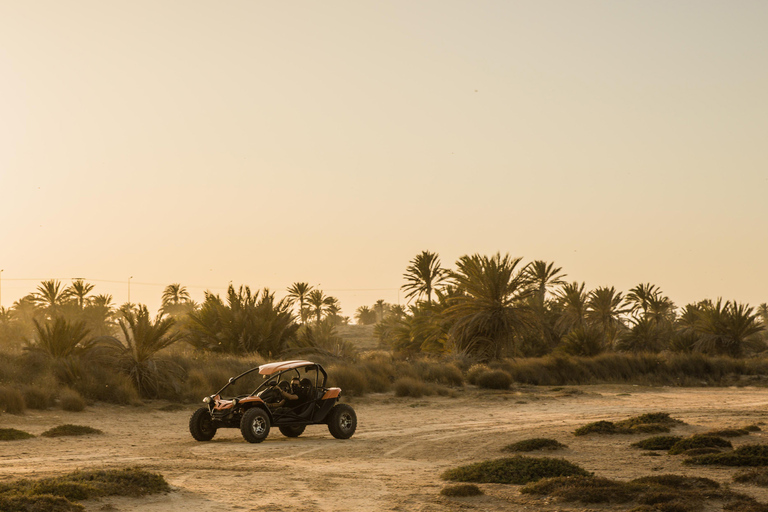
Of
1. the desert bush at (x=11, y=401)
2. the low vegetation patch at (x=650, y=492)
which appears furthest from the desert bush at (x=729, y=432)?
the desert bush at (x=11, y=401)

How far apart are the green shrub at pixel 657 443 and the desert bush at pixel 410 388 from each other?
43.9ft

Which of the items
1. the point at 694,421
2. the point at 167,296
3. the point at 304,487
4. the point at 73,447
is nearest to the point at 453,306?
the point at 694,421

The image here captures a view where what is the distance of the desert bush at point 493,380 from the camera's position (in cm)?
3143

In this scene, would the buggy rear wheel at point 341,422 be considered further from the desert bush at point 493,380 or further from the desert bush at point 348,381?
the desert bush at point 493,380

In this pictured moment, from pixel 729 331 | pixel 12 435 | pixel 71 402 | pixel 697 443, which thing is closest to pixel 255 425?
pixel 12 435

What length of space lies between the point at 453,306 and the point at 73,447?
26396 millimetres

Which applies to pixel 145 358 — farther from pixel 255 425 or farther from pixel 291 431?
pixel 255 425

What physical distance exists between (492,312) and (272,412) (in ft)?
76.6

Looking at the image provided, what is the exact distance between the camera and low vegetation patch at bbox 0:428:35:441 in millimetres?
15500

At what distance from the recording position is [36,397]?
66.9ft

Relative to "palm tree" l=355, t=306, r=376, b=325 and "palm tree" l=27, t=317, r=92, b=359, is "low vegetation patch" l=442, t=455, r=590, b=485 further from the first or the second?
"palm tree" l=355, t=306, r=376, b=325

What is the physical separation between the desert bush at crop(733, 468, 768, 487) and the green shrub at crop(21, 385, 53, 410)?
17412 millimetres

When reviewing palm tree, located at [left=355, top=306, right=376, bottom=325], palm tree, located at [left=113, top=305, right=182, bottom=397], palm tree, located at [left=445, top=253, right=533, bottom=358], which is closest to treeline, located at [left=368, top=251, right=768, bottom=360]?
palm tree, located at [left=445, top=253, right=533, bottom=358]

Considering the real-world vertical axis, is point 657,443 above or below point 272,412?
below
